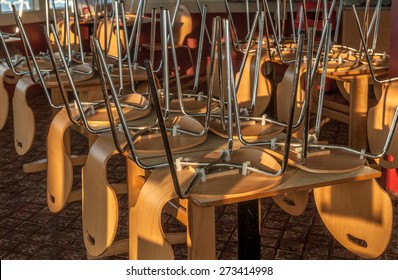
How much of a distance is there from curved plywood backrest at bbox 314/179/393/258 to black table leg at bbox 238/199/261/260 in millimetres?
223

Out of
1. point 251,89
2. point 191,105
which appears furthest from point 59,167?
point 251,89

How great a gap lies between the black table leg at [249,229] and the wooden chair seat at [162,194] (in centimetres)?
16

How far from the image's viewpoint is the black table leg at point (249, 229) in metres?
1.79

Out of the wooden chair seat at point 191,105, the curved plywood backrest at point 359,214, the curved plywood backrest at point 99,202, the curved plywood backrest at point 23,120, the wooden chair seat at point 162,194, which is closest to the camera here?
the wooden chair seat at point 162,194

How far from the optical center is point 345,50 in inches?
147

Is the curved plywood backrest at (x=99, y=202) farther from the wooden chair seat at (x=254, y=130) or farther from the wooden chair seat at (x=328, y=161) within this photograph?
the wooden chair seat at (x=328, y=161)

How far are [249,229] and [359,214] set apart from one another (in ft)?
0.92

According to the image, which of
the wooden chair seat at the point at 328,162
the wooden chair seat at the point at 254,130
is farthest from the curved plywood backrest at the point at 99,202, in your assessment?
the wooden chair seat at the point at 328,162

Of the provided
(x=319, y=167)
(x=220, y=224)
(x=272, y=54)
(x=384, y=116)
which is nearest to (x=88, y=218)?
(x=319, y=167)

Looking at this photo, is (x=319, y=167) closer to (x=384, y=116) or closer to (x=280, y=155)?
(x=280, y=155)

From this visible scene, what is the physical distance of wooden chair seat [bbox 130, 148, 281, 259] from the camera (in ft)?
5.00

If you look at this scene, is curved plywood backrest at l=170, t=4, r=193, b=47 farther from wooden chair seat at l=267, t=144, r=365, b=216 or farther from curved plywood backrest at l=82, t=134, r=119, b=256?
wooden chair seat at l=267, t=144, r=365, b=216

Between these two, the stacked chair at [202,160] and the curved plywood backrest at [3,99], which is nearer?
the stacked chair at [202,160]

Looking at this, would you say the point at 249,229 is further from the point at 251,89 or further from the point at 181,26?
the point at 181,26
